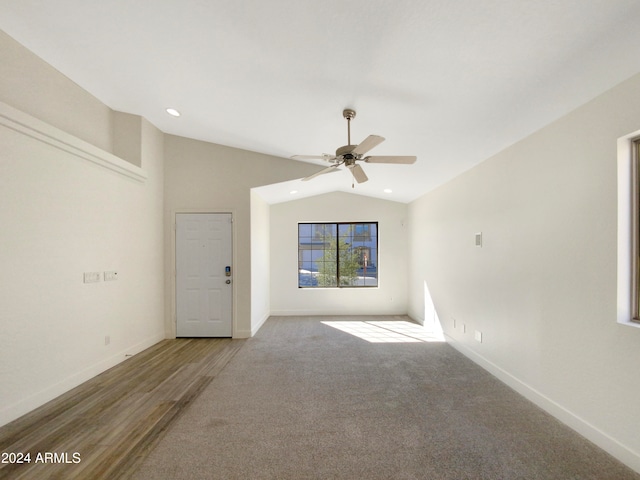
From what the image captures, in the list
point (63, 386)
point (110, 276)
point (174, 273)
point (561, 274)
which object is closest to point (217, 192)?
point (174, 273)

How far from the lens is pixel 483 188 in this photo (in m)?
3.49

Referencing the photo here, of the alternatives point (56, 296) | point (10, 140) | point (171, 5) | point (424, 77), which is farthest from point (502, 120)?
point (56, 296)

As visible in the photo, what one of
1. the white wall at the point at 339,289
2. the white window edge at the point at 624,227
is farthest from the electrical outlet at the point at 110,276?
the white window edge at the point at 624,227

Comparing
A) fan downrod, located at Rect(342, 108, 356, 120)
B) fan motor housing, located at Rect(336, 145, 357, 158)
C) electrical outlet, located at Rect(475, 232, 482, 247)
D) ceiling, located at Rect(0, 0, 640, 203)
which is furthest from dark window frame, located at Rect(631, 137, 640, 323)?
fan downrod, located at Rect(342, 108, 356, 120)

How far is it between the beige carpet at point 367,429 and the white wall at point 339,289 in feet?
8.94

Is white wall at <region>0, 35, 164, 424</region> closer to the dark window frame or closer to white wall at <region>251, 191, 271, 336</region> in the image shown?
white wall at <region>251, 191, 271, 336</region>

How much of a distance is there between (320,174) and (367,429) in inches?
94.6

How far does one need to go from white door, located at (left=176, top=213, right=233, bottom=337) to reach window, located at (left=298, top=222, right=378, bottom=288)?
7.22 ft

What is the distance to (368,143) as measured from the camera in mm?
2262

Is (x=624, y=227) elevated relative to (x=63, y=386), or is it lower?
elevated

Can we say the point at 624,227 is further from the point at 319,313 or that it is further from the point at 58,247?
the point at 319,313

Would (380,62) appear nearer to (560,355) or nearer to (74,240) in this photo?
(560,355)

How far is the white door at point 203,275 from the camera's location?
460 centimetres

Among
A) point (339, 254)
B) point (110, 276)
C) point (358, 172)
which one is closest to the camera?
point (358, 172)
